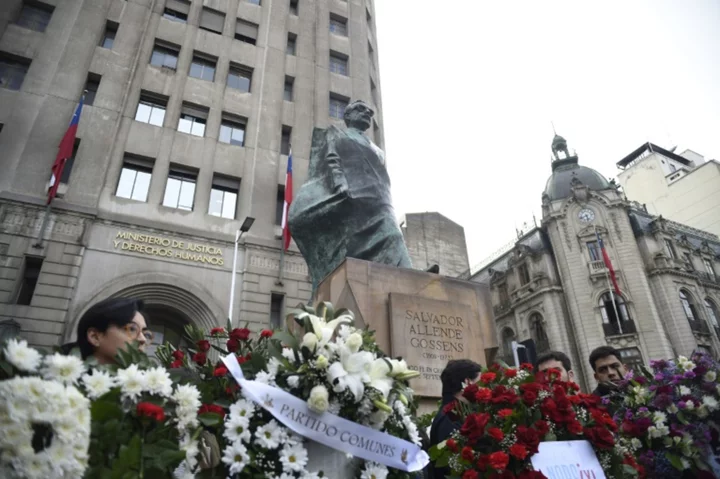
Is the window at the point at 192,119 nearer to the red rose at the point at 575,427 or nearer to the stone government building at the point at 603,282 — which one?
the red rose at the point at 575,427

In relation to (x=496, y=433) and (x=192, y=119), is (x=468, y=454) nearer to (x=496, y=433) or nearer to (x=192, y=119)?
(x=496, y=433)

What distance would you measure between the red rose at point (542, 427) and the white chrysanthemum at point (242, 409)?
1.38 metres

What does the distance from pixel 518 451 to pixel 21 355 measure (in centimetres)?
200

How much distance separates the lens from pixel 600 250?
98.3ft

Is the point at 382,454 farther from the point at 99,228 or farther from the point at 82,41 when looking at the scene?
the point at 82,41

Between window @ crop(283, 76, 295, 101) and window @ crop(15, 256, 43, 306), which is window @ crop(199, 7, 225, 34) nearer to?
window @ crop(283, 76, 295, 101)


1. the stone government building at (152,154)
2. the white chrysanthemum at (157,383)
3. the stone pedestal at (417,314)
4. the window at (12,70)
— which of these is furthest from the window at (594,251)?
the white chrysanthemum at (157,383)

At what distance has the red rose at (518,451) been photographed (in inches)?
80.1

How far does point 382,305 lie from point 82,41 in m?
17.5

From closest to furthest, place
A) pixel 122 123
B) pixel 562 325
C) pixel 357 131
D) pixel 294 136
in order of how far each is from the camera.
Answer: pixel 357 131 < pixel 122 123 < pixel 294 136 < pixel 562 325

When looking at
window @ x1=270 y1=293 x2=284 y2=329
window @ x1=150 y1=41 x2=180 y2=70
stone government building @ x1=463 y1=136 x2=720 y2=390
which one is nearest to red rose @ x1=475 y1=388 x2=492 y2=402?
window @ x1=270 y1=293 x2=284 y2=329

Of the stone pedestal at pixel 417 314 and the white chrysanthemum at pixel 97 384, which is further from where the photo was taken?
the stone pedestal at pixel 417 314

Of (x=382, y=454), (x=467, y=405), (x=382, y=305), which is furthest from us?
(x=382, y=305)

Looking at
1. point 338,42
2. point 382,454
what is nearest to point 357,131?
point 382,454
